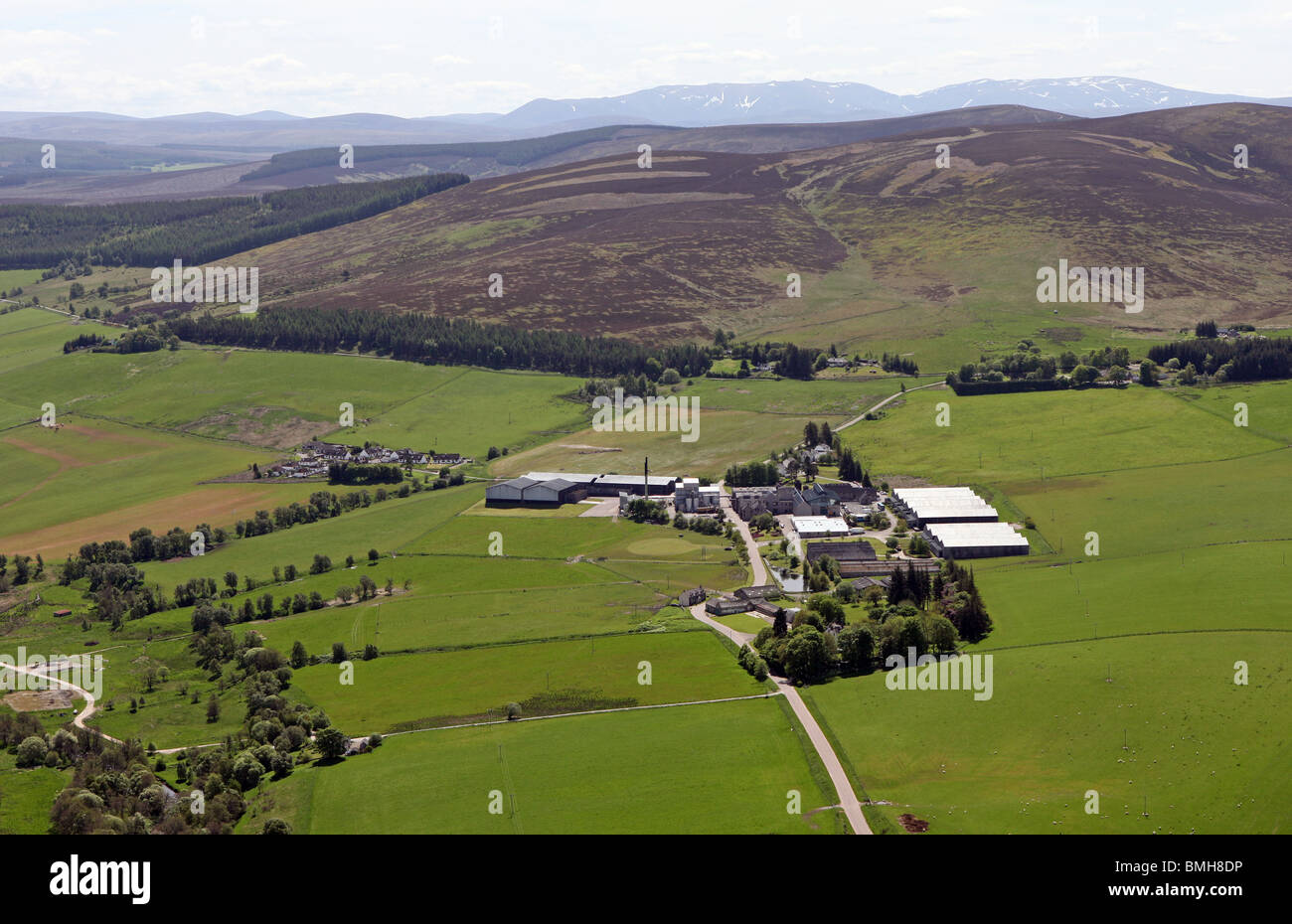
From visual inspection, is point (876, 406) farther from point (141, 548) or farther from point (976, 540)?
point (141, 548)

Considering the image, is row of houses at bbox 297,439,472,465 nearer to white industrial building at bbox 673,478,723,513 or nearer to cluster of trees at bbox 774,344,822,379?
white industrial building at bbox 673,478,723,513

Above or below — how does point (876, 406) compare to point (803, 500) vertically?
above

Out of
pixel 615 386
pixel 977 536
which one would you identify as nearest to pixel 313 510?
pixel 615 386

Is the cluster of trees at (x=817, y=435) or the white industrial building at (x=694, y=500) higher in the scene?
the cluster of trees at (x=817, y=435)

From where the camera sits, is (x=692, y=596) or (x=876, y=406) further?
(x=876, y=406)

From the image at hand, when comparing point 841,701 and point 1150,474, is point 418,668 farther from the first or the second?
point 1150,474

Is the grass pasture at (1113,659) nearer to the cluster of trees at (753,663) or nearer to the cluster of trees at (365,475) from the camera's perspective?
the cluster of trees at (753,663)

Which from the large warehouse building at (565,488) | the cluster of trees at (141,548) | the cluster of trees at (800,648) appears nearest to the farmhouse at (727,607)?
the cluster of trees at (800,648)
